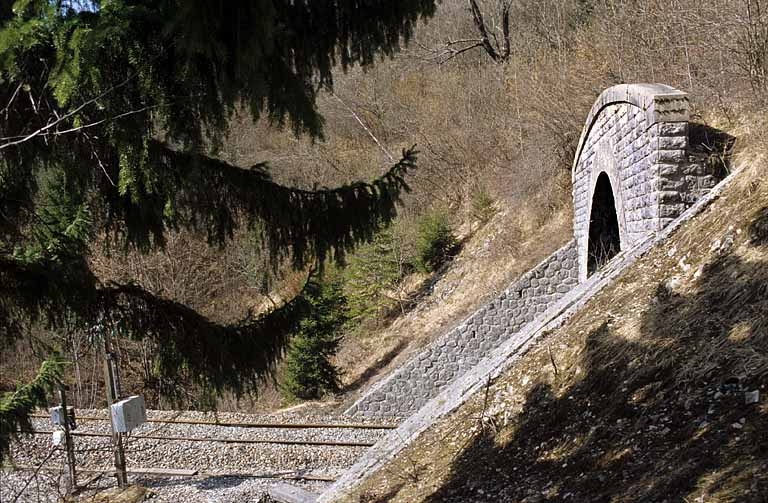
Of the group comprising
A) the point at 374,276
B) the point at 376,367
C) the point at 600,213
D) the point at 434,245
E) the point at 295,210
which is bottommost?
the point at 376,367

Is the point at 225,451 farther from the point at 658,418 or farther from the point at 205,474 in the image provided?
the point at 658,418

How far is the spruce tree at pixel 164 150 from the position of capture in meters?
2.83

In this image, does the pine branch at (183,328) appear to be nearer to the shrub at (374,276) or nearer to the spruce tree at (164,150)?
the spruce tree at (164,150)

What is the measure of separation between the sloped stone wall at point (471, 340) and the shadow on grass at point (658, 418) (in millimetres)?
7683

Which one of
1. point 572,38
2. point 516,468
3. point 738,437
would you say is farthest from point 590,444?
point 572,38

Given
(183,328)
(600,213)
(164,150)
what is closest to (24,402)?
(183,328)

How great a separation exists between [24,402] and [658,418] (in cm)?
369

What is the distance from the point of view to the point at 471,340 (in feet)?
46.8

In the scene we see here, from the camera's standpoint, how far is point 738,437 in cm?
353

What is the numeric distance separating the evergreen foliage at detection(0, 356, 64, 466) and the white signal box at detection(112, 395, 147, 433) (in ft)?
18.9

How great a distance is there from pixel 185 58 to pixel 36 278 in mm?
1360

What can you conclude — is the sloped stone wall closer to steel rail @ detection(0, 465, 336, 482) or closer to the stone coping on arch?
steel rail @ detection(0, 465, 336, 482)

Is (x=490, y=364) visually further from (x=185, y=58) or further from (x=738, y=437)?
(x=185, y=58)

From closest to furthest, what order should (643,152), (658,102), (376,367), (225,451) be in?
(658,102) < (643,152) < (225,451) < (376,367)
